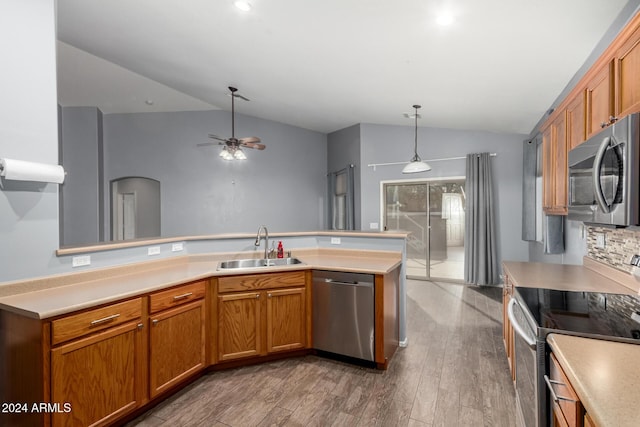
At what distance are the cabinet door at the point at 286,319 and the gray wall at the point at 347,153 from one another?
345 centimetres

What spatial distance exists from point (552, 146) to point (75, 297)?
350 centimetres

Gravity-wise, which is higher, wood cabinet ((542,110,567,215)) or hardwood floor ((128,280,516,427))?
wood cabinet ((542,110,567,215))

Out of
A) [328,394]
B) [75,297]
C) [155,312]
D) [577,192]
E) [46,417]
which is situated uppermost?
[577,192]

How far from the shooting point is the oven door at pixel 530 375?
4.23 ft

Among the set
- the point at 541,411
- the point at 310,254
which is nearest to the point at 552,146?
the point at 541,411

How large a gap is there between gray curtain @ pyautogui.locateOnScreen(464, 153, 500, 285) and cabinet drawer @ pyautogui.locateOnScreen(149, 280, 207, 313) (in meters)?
4.57

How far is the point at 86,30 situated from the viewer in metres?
3.19

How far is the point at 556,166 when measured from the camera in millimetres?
2393

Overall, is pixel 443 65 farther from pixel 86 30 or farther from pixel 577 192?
Answer: pixel 86 30

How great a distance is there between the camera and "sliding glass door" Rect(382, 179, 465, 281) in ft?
18.6

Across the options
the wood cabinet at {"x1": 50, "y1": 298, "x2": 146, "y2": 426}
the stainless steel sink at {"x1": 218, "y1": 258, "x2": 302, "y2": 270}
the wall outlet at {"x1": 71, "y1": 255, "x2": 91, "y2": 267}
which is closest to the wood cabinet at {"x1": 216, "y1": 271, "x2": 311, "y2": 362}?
the stainless steel sink at {"x1": 218, "y1": 258, "x2": 302, "y2": 270}

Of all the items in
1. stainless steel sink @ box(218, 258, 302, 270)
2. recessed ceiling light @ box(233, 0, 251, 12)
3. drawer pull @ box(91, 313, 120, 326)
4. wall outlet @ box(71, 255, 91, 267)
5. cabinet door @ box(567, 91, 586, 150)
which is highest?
recessed ceiling light @ box(233, 0, 251, 12)

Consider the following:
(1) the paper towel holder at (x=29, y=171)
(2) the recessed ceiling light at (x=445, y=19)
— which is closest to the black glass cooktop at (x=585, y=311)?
(2) the recessed ceiling light at (x=445, y=19)

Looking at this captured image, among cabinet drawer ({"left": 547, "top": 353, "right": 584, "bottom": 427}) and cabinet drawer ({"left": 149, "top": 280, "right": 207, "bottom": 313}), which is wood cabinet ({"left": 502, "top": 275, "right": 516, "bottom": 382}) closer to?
cabinet drawer ({"left": 547, "top": 353, "right": 584, "bottom": 427})
